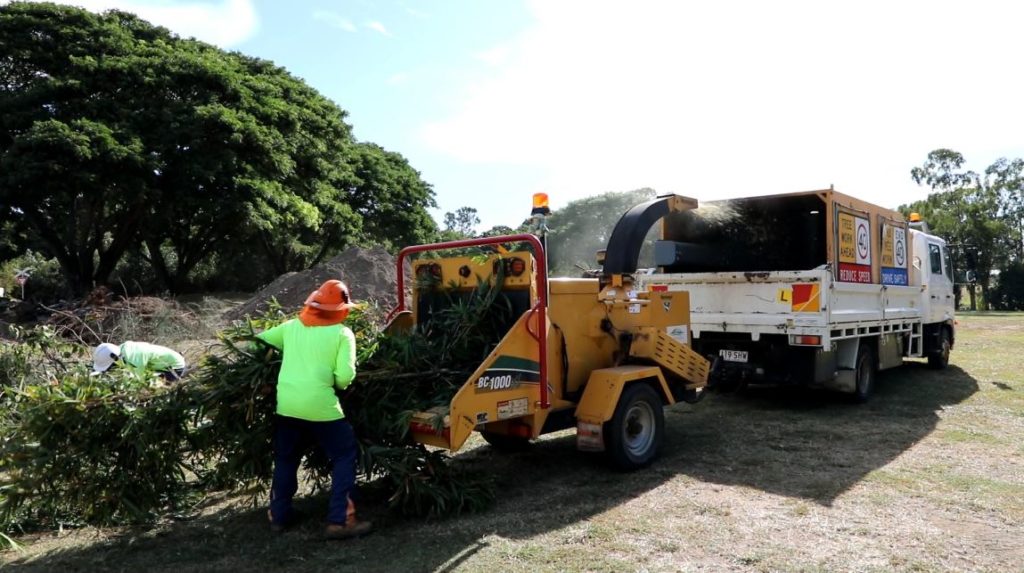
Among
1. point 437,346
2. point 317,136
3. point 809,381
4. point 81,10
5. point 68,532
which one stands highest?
point 81,10

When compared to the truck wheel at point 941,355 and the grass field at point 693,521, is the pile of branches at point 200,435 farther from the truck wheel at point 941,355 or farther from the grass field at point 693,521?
the truck wheel at point 941,355

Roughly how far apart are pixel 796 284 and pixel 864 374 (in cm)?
210

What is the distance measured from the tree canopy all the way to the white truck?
12389 millimetres

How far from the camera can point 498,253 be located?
5.41 metres

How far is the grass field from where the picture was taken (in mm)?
3955

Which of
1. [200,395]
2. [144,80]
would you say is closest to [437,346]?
[200,395]

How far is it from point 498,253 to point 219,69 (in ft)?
53.3

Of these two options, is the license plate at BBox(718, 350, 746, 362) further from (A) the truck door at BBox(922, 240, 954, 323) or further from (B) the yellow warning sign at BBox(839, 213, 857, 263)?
(A) the truck door at BBox(922, 240, 954, 323)

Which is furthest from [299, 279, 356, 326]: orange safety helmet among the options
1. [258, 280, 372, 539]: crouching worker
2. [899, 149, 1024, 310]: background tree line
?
[899, 149, 1024, 310]: background tree line

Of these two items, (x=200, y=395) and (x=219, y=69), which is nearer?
(x=200, y=395)

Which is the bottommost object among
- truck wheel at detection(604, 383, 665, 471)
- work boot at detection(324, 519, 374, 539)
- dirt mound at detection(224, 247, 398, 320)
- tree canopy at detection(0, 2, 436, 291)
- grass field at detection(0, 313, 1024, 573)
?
grass field at detection(0, 313, 1024, 573)

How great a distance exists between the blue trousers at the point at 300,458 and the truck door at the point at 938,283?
9.53m

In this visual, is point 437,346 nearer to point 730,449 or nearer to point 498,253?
point 498,253

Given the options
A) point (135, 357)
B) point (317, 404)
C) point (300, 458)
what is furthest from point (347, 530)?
point (135, 357)
